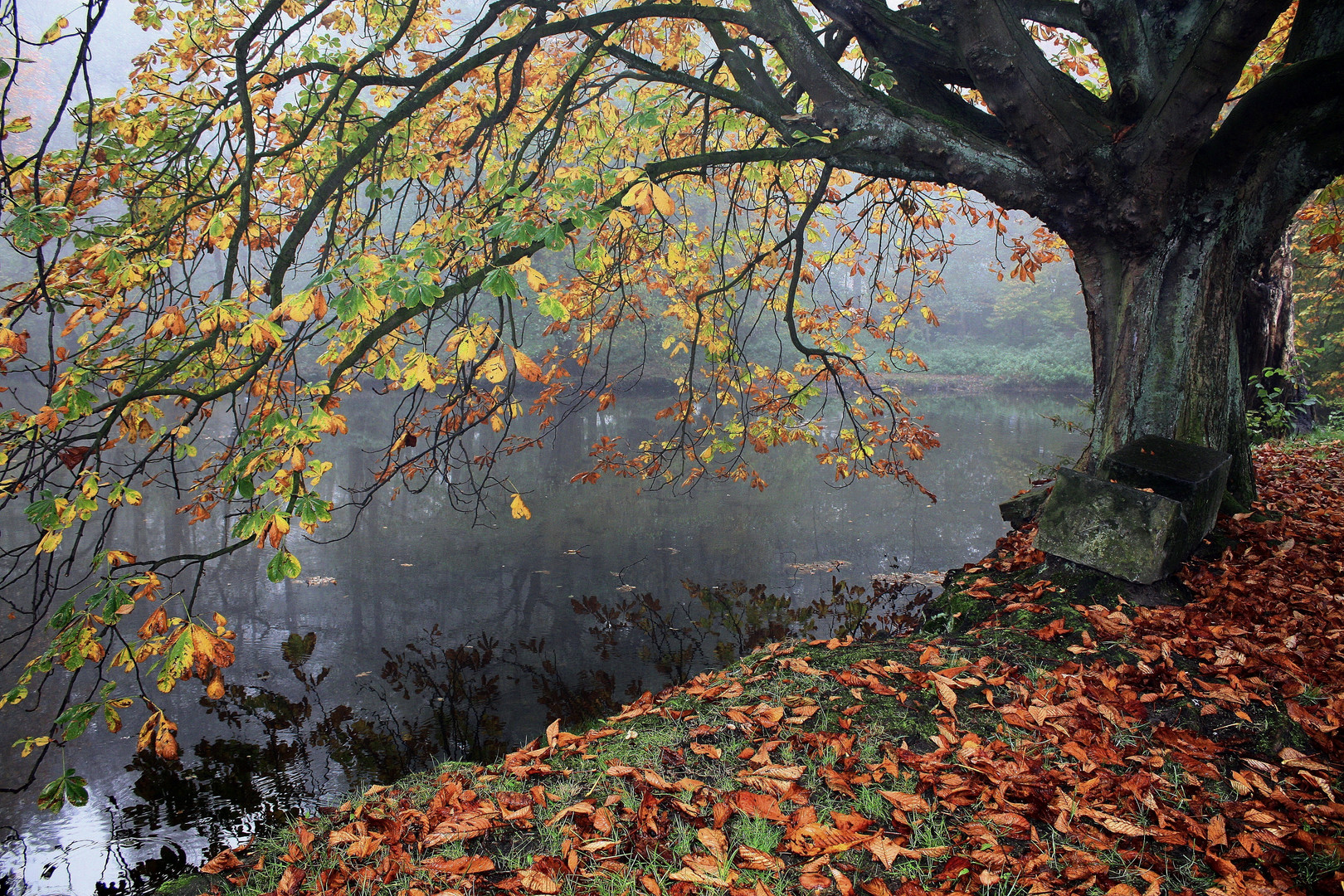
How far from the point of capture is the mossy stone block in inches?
148

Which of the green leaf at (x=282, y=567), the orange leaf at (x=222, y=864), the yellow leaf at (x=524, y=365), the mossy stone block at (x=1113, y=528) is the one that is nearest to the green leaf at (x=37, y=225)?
the green leaf at (x=282, y=567)

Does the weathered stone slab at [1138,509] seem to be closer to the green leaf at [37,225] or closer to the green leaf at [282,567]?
the green leaf at [282,567]

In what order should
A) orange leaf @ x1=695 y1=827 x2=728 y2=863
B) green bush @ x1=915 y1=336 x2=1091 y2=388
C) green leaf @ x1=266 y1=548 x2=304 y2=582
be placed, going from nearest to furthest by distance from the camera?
orange leaf @ x1=695 y1=827 x2=728 y2=863 → green leaf @ x1=266 y1=548 x2=304 y2=582 → green bush @ x1=915 y1=336 x2=1091 y2=388

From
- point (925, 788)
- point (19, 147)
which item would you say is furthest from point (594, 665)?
point (19, 147)

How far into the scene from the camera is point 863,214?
6609mm

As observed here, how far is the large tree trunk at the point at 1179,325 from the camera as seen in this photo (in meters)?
4.28

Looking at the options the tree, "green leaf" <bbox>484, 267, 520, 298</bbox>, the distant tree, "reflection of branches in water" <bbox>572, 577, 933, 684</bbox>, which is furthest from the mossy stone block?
the distant tree

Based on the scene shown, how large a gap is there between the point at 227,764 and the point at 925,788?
14.1ft

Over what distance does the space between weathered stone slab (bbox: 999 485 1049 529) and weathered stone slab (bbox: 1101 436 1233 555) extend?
63.8 inches

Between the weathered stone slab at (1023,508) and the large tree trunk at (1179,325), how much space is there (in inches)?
51.0

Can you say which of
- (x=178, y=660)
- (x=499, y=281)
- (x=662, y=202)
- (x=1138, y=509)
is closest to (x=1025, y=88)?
(x=1138, y=509)

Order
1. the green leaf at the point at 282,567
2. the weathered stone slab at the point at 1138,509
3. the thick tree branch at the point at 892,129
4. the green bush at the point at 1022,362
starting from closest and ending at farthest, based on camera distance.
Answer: the green leaf at the point at 282,567 → the weathered stone slab at the point at 1138,509 → the thick tree branch at the point at 892,129 → the green bush at the point at 1022,362

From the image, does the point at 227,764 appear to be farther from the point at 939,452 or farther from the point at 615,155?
the point at 939,452

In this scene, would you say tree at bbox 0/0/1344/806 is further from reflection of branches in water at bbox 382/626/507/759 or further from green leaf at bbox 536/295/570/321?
reflection of branches in water at bbox 382/626/507/759
